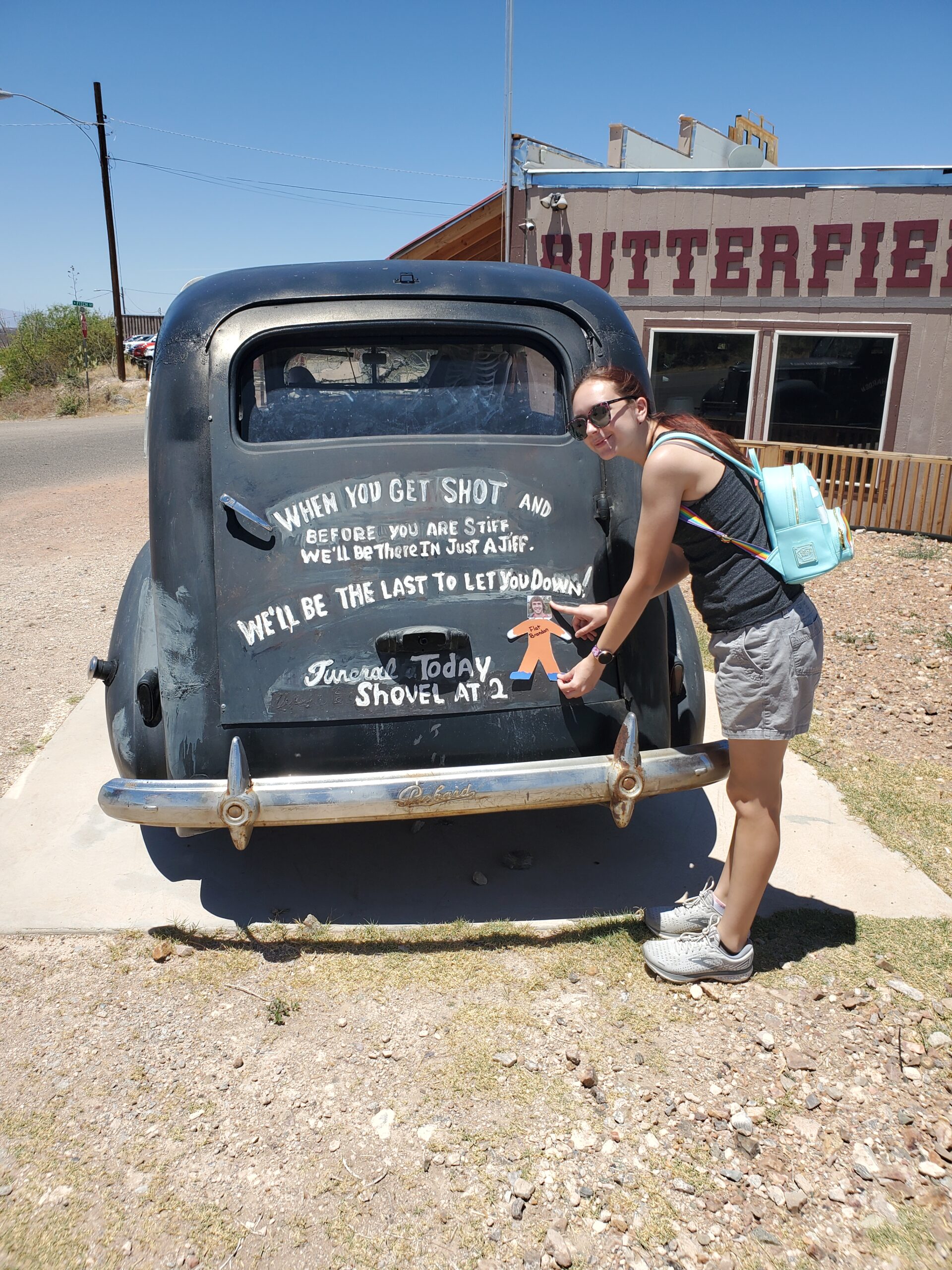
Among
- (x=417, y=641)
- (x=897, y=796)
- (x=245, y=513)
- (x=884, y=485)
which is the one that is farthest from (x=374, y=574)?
(x=884, y=485)

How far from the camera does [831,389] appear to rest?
1042cm

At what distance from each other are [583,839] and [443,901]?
2.34 feet

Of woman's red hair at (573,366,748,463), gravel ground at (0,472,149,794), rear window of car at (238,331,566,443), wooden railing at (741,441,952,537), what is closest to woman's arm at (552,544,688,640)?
woman's red hair at (573,366,748,463)

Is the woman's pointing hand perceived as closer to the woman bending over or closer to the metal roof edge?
the woman bending over

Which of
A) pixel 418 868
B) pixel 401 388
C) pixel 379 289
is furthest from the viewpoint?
pixel 418 868

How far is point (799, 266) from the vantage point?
1014cm

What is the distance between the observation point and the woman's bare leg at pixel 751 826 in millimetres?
2670

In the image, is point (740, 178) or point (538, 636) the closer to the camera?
point (538, 636)

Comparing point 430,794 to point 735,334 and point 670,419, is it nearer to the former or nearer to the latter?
point 670,419

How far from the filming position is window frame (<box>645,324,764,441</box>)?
10.6 m

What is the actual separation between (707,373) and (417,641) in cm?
929

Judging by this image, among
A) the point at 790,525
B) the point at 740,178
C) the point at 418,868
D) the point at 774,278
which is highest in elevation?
the point at 740,178

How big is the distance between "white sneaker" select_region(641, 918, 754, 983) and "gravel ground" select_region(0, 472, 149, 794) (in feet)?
9.84

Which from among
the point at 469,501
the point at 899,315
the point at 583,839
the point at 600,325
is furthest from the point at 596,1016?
the point at 899,315
